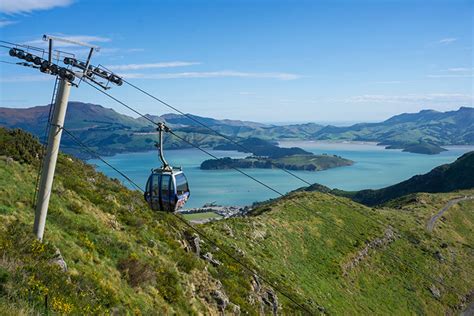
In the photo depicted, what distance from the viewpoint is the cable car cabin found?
22688 millimetres

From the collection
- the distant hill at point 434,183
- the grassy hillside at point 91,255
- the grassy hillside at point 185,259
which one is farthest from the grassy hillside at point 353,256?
the distant hill at point 434,183

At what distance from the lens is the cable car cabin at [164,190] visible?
893 inches

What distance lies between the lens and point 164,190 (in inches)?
898

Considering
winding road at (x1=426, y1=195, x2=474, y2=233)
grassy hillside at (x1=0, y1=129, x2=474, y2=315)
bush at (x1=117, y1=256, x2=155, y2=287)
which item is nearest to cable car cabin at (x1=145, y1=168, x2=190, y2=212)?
grassy hillside at (x1=0, y1=129, x2=474, y2=315)

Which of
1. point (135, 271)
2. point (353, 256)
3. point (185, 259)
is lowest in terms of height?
point (353, 256)

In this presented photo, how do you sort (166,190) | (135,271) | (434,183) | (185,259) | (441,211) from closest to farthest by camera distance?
(135,271) → (166,190) → (185,259) → (441,211) → (434,183)

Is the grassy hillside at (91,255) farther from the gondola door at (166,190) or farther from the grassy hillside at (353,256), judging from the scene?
the grassy hillside at (353,256)

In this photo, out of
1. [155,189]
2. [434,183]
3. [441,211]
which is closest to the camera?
[155,189]

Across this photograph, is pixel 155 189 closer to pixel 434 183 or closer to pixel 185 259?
pixel 185 259

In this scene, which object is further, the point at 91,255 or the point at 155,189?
the point at 155,189

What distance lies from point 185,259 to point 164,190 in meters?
5.13

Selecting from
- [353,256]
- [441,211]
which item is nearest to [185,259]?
[353,256]

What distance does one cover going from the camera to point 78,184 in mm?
27391

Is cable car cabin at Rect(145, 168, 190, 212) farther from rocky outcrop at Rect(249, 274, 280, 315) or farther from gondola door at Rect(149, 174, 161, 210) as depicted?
rocky outcrop at Rect(249, 274, 280, 315)
